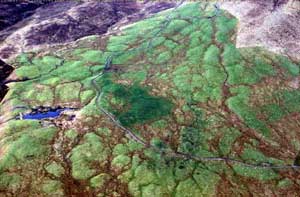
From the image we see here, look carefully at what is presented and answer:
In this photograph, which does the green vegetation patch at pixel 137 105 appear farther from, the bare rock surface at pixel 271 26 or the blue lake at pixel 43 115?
the bare rock surface at pixel 271 26

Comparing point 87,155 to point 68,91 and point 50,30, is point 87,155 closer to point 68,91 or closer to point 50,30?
point 68,91

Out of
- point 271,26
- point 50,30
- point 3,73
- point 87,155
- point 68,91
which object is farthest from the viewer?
point 50,30

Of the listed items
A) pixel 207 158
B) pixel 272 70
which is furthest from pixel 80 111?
pixel 272 70

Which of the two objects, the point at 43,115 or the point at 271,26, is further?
the point at 271,26

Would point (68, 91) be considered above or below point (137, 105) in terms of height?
above

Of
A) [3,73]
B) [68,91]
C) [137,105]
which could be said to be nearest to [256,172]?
[137,105]

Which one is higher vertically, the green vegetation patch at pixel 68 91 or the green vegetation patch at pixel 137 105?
the green vegetation patch at pixel 68 91

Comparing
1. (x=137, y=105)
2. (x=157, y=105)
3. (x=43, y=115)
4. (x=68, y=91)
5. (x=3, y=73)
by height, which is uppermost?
(x=43, y=115)

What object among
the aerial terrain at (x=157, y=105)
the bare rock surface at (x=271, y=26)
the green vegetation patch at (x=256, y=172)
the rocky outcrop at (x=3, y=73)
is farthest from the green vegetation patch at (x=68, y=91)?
the bare rock surface at (x=271, y=26)

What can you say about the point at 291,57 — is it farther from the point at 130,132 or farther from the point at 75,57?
the point at 75,57
